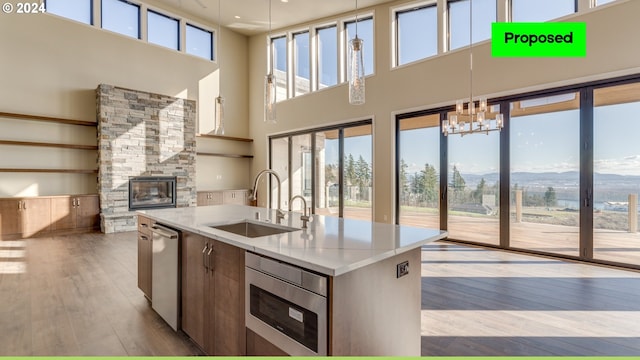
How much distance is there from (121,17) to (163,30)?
3.10ft

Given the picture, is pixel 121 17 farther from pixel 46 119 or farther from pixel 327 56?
pixel 327 56

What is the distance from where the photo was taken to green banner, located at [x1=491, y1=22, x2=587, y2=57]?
14.9 feet

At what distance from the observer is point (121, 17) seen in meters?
7.32

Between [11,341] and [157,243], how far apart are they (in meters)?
1.13

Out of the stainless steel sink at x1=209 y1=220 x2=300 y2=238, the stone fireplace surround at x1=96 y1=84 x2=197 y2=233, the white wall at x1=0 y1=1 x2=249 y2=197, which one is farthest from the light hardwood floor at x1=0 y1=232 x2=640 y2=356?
the white wall at x1=0 y1=1 x2=249 y2=197

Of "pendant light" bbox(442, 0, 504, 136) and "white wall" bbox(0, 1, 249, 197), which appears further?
"white wall" bbox(0, 1, 249, 197)

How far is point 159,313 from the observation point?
8.34ft

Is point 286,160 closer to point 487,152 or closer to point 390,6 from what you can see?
point 390,6

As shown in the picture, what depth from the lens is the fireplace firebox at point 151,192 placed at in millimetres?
7070

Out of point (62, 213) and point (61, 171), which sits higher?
point (61, 171)

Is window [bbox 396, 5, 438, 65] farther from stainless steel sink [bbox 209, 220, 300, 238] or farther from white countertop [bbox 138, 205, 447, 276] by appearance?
stainless steel sink [bbox 209, 220, 300, 238]

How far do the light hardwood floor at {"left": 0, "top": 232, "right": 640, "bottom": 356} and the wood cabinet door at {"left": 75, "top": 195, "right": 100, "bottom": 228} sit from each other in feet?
6.57

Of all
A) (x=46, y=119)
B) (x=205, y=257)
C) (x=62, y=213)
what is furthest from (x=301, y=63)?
(x=205, y=257)

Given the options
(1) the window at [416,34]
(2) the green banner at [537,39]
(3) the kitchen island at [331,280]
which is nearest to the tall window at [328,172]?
(1) the window at [416,34]
